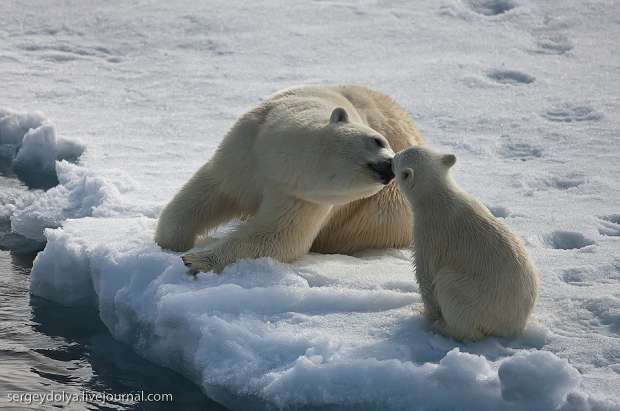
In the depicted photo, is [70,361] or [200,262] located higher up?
[200,262]

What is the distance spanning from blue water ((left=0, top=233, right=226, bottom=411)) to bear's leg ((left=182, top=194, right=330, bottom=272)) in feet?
1.97

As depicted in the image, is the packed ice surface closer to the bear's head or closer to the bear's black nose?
the bear's head

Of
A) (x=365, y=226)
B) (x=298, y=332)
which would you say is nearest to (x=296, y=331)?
(x=298, y=332)

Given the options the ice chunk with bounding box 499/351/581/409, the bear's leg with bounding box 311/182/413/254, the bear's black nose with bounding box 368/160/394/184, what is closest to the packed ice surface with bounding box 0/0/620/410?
the ice chunk with bounding box 499/351/581/409

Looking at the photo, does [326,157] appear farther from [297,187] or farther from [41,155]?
[41,155]

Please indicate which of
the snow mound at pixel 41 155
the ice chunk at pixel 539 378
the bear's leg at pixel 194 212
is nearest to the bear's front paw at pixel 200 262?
the bear's leg at pixel 194 212

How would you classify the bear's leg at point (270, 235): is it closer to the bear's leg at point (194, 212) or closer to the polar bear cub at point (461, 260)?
the bear's leg at point (194, 212)

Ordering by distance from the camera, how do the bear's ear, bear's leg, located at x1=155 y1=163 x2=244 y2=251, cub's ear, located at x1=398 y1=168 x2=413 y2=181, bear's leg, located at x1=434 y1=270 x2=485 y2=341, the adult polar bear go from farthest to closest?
1. bear's leg, located at x1=155 y1=163 x2=244 y2=251
2. the bear's ear
3. the adult polar bear
4. cub's ear, located at x1=398 y1=168 x2=413 y2=181
5. bear's leg, located at x1=434 y1=270 x2=485 y2=341

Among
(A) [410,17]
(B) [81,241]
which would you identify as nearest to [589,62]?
(A) [410,17]

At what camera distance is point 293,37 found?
36.0 feet

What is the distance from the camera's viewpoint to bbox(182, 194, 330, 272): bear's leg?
16.4ft

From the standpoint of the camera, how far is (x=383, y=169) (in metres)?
4.73

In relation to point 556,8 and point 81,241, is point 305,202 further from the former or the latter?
point 556,8

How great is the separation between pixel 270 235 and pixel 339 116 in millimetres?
673
